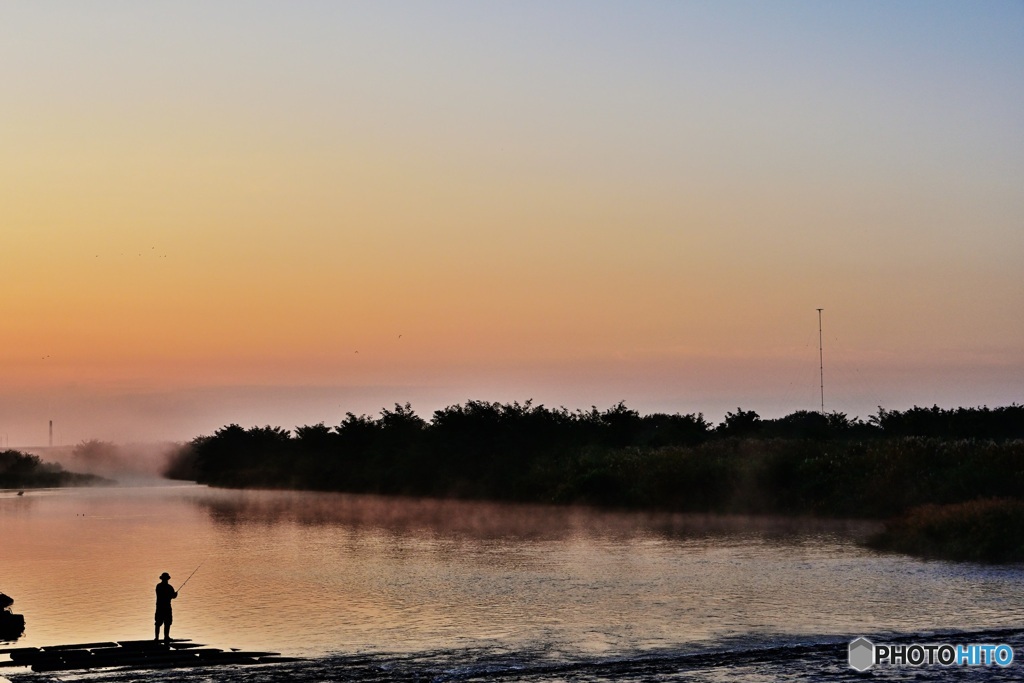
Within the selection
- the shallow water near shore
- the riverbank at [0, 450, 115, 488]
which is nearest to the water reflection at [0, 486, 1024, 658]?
the shallow water near shore

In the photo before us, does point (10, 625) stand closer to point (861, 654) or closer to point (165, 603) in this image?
point (165, 603)

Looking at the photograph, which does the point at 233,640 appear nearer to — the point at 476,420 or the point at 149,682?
the point at 149,682

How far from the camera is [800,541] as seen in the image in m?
54.8

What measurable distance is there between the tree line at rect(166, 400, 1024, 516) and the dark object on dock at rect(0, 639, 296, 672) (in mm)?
43347

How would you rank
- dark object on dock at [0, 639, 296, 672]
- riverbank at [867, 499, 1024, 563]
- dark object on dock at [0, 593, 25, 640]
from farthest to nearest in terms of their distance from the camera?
riverbank at [867, 499, 1024, 563], dark object on dock at [0, 593, 25, 640], dark object on dock at [0, 639, 296, 672]

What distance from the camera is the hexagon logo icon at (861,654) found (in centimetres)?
2430

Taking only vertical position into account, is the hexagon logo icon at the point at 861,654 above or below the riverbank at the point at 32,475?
below

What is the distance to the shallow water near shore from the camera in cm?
2673

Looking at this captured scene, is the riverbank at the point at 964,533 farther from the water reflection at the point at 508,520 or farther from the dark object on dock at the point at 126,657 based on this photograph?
the dark object on dock at the point at 126,657

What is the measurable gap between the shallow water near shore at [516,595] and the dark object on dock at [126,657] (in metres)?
1.11

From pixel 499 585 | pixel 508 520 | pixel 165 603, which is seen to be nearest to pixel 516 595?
pixel 499 585

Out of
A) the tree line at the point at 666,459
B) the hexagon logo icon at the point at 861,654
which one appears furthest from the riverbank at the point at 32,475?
the hexagon logo icon at the point at 861,654

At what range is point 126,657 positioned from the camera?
26344 mm

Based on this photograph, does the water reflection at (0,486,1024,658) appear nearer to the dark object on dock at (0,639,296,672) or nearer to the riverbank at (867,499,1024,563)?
the dark object on dock at (0,639,296,672)
